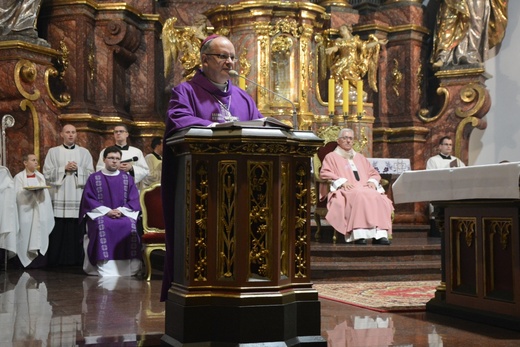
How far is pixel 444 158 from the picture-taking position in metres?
11.4

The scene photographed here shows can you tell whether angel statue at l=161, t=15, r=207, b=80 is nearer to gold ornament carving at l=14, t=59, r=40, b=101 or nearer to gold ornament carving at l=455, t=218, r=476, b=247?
gold ornament carving at l=14, t=59, r=40, b=101

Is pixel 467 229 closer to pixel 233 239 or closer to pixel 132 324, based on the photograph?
pixel 233 239

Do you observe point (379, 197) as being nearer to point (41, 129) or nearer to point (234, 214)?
point (41, 129)

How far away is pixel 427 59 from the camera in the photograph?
13.0 m

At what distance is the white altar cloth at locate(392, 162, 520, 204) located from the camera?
15.5 feet

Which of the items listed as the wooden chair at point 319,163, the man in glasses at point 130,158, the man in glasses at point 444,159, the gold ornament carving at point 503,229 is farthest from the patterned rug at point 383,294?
the man in glasses at point 444,159

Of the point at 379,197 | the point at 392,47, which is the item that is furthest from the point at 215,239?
the point at 392,47

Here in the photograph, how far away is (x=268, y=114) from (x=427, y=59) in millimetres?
3646

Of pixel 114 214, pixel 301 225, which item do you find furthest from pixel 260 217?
pixel 114 214

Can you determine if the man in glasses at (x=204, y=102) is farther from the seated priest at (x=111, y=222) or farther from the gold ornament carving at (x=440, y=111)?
the gold ornament carving at (x=440, y=111)

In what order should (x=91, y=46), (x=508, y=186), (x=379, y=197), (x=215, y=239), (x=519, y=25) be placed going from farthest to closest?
(x=519, y=25), (x=91, y=46), (x=379, y=197), (x=508, y=186), (x=215, y=239)

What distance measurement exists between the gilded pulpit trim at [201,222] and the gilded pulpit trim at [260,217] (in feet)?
0.75

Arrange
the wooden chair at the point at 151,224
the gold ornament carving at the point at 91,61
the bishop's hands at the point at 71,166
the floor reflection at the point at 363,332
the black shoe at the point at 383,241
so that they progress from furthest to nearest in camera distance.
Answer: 1. the gold ornament carving at the point at 91,61
2. the bishop's hands at the point at 71,166
3. the black shoe at the point at 383,241
4. the wooden chair at the point at 151,224
5. the floor reflection at the point at 363,332

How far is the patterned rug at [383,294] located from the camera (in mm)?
5850
